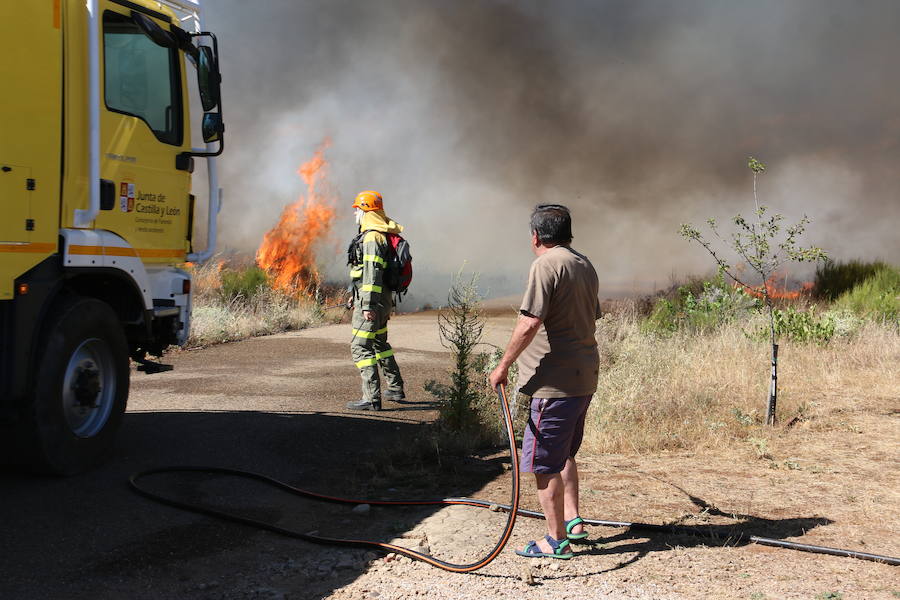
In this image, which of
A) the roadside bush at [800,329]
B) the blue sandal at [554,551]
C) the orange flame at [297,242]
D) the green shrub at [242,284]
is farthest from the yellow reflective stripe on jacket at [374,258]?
the orange flame at [297,242]

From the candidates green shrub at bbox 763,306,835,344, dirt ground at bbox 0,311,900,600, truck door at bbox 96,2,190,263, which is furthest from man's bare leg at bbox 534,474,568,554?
green shrub at bbox 763,306,835,344

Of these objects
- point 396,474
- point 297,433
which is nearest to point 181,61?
point 297,433

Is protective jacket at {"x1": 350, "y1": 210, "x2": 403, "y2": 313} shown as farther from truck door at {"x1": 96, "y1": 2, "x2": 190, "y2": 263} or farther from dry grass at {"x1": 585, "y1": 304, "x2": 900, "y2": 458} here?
dry grass at {"x1": 585, "y1": 304, "x2": 900, "y2": 458}

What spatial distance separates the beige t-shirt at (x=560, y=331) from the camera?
3621 mm

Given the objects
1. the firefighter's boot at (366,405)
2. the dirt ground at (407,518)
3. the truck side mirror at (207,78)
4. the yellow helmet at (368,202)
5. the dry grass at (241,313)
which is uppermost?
the truck side mirror at (207,78)

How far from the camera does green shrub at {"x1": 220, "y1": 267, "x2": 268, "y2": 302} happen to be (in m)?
13.4

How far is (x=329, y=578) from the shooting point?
356 centimetres

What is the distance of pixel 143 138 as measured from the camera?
5.27 m

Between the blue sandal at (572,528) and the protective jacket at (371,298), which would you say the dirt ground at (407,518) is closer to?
the blue sandal at (572,528)

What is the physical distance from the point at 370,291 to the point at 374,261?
25 centimetres

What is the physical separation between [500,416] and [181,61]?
3.41 metres

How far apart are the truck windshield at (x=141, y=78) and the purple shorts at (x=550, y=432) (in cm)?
316

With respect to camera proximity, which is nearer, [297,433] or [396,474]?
[396,474]

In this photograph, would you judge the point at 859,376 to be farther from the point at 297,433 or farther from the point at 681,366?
the point at 297,433
